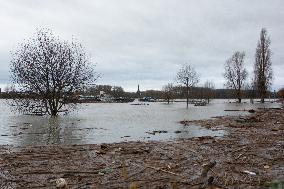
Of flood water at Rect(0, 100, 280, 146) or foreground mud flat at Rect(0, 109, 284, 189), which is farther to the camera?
flood water at Rect(0, 100, 280, 146)

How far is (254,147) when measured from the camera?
1227 centimetres

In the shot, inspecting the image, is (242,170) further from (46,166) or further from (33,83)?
(33,83)

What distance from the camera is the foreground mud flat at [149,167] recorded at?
7.38 meters

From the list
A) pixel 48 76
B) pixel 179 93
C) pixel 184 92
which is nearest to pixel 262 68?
pixel 184 92

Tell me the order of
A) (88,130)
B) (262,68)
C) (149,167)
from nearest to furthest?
(149,167) → (88,130) → (262,68)

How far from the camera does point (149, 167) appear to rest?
349 inches

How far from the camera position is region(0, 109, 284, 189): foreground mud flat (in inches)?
291

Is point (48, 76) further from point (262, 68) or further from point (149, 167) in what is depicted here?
point (262, 68)

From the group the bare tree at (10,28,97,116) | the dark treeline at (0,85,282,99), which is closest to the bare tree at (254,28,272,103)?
the dark treeline at (0,85,282,99)

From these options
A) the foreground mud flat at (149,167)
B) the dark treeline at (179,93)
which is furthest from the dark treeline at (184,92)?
the foreground mud flat at (149,167)

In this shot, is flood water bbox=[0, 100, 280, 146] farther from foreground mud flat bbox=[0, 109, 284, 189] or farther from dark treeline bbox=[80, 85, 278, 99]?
dark treeline bbox=[80, 85, 278, 99]

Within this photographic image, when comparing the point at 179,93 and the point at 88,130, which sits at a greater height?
the point at 179,93

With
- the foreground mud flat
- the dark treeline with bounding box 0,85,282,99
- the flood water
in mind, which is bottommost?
the flood water

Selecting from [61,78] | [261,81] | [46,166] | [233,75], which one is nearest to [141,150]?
[46,166]
